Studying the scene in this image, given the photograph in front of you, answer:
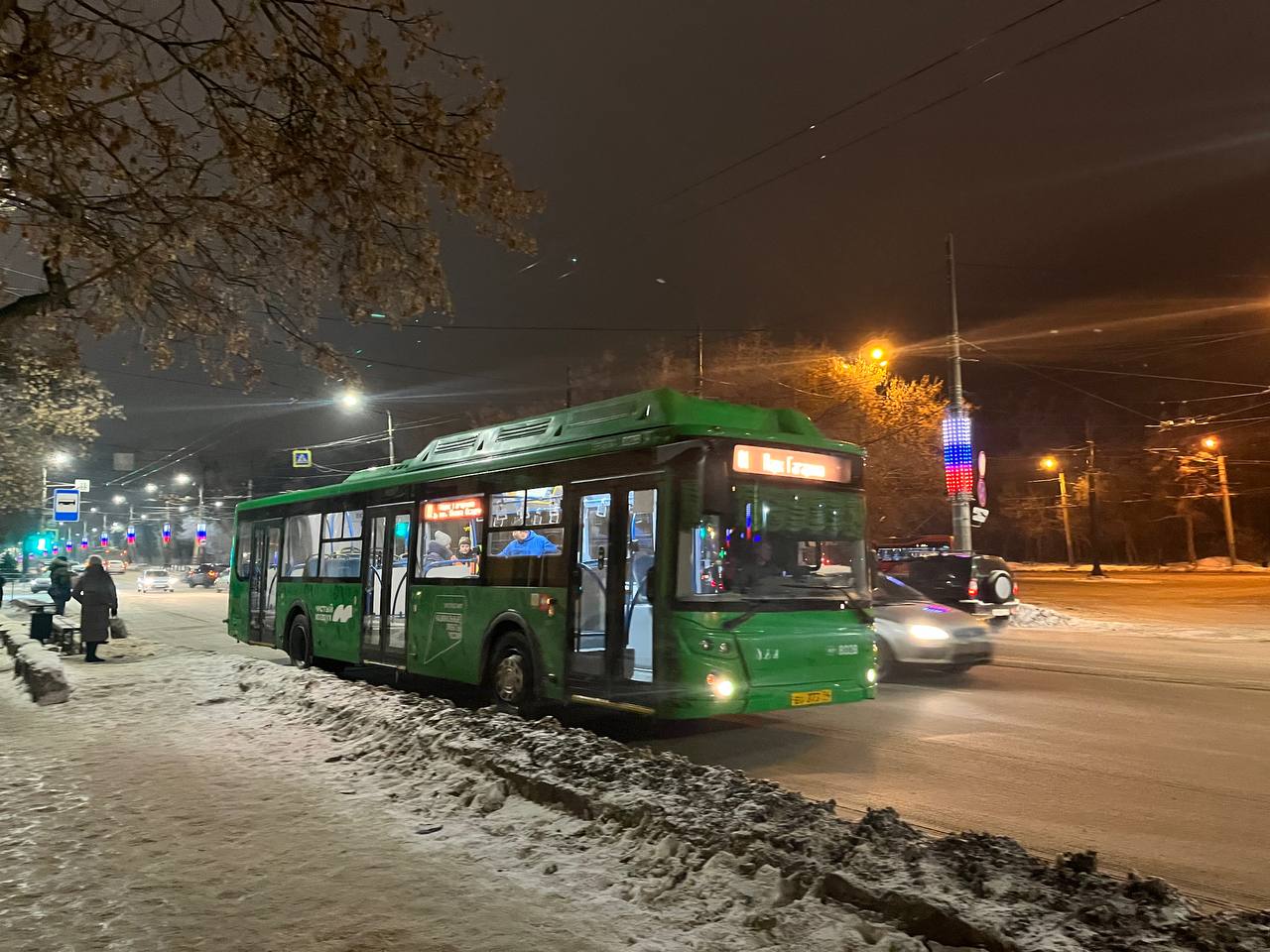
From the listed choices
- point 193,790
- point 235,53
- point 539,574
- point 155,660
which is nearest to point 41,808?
point 193,790

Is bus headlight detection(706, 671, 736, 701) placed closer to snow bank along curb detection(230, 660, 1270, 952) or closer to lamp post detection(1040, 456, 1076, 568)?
snow bank along curb detection(230, 660, 1270, 952)

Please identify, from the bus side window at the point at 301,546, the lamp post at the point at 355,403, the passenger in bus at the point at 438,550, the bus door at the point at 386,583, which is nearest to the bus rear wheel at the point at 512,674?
the passenger in bus at the point at 438,550

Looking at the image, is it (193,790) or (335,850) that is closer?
(335,850)

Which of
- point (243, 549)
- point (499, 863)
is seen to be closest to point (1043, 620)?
point (243, 549)

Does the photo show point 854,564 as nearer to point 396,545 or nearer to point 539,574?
point 539,574

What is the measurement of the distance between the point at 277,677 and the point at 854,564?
731cm

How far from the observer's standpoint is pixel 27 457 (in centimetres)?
2730

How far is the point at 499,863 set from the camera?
16.7ft

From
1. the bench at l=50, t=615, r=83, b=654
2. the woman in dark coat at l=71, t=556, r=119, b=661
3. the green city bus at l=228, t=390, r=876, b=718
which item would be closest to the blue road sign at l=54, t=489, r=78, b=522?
the bench at l=50, t=615, r=83, b=654

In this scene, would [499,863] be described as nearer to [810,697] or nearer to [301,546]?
[810,697]

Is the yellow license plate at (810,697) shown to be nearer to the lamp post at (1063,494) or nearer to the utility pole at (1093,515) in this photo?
the utility pole at (1093,515)

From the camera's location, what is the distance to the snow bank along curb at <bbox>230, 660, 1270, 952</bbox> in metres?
3.63

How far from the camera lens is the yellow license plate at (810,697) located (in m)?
8.27

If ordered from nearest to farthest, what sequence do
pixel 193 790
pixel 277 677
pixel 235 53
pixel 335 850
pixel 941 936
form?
pixel 941 936 → pixel 335 850 → pixel 235 53 → pixel 193 790 → pixel 277 677
